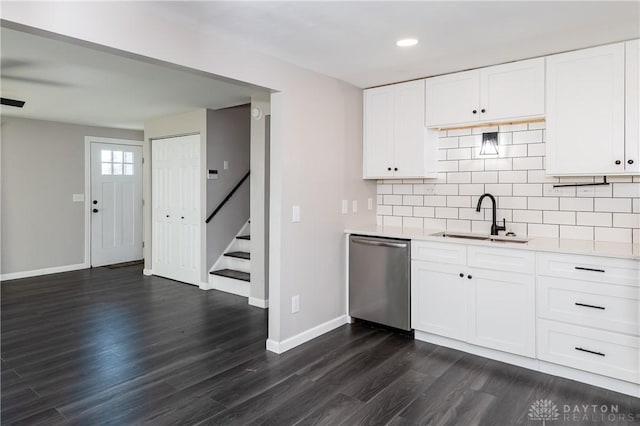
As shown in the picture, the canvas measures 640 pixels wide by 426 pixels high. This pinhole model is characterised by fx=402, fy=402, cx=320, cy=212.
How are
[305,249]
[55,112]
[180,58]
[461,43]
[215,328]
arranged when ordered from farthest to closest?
[55,112] → [215,328] → [305,249] → [461,43] → [180,58]

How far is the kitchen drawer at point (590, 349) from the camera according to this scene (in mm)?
2502

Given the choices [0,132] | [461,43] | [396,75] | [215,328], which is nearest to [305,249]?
[215,328]

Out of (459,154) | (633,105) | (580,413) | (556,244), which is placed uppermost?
(633,105)

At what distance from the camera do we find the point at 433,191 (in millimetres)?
3920

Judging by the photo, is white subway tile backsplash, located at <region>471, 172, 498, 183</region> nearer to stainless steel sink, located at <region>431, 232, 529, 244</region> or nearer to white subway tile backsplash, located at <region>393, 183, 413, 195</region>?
stainless steel sink, located at <region>431, 232, 529, 244</region>

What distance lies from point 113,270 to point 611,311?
21.1 feet

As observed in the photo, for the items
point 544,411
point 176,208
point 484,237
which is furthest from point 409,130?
point 176,208

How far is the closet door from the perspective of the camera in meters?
5.50

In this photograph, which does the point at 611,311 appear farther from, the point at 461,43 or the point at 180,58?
the point at 180,58

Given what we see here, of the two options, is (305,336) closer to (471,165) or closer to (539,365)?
(539,365)

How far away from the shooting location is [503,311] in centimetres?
298

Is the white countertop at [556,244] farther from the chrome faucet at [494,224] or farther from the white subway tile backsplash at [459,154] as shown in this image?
the white subway tile backsplash at [459,154]

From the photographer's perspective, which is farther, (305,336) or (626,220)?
(305,336)

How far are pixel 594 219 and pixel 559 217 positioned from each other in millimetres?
234
